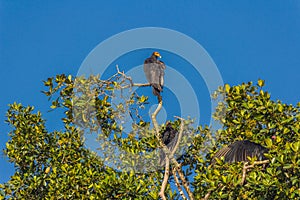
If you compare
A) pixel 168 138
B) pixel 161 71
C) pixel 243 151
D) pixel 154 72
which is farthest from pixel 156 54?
pixel 243 151

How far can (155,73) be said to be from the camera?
19.9 metres

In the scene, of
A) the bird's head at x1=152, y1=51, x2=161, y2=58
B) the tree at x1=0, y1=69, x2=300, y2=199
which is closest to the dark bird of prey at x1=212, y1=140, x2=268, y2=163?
the tree at x1=0, y1=69, x2=300, y2=199

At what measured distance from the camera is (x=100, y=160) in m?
20.3

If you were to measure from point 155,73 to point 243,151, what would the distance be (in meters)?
4.00

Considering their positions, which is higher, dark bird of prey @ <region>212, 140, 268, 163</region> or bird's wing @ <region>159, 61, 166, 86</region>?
bird's wing @ <region>159, 61, 166, 86</region>

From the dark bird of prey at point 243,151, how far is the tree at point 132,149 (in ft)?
0.67

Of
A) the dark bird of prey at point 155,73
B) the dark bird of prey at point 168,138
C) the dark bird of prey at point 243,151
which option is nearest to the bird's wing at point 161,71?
the dark bird of prey at point 155,73

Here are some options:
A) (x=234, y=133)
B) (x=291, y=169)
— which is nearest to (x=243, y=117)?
(x=234, y=133)

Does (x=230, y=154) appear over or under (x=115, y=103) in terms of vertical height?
under

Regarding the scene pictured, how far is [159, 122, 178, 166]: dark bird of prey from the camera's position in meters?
19.8

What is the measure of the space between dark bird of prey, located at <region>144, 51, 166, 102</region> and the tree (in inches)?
20.7

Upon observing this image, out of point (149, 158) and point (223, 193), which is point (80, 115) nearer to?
point (149, 158)

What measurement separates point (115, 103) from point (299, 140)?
5.22 metres

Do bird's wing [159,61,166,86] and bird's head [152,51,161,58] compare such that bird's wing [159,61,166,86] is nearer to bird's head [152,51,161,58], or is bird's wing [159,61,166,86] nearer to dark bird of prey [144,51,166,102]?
dark bird of prey [144,51,166,102]
